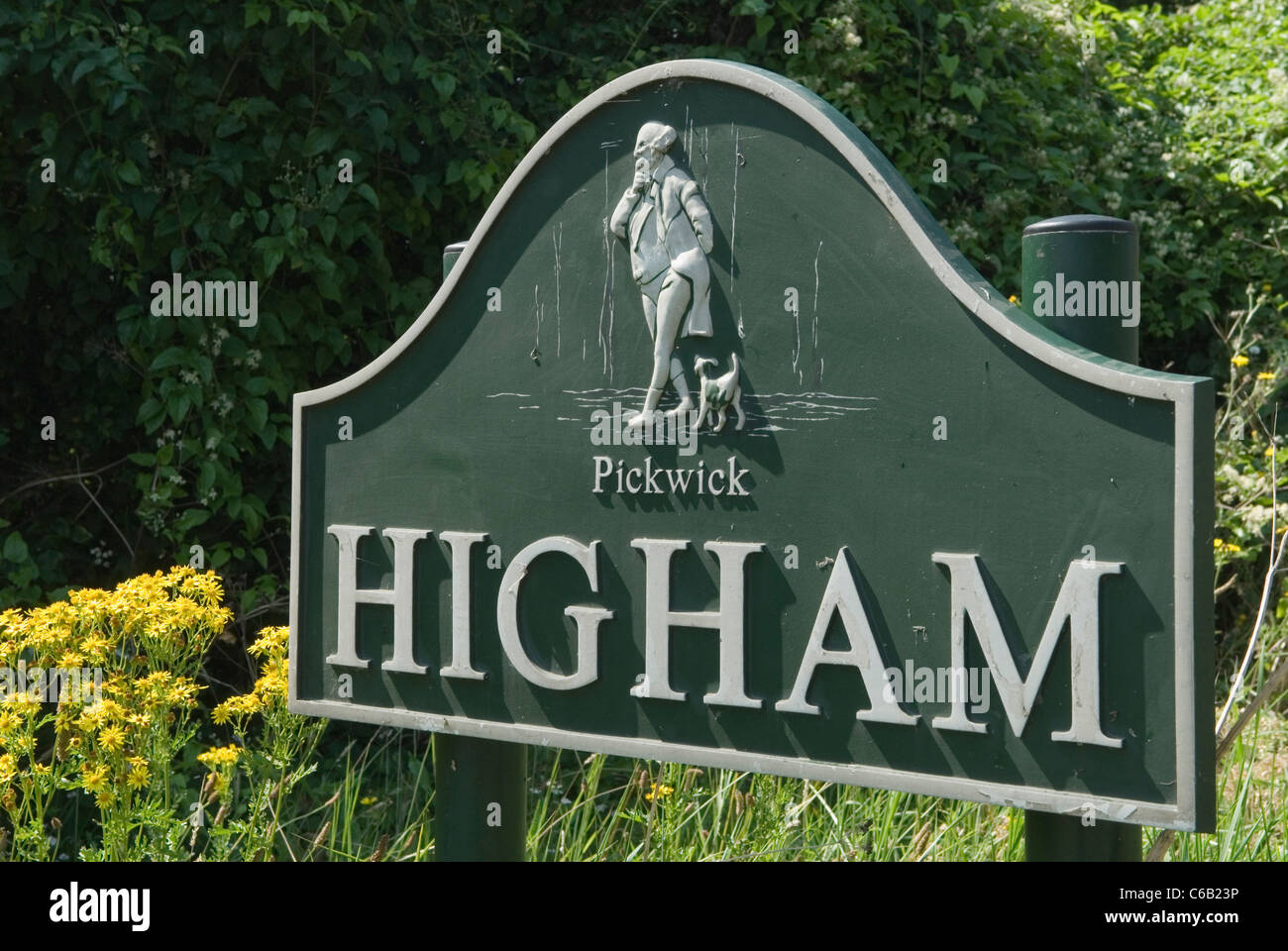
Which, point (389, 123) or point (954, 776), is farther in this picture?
point (389, 123)

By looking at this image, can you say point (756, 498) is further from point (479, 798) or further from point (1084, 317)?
point (479, 798)

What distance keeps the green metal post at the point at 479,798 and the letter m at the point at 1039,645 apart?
39.6 inches

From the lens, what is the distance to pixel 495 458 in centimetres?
238

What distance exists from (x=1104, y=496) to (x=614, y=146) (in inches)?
39.8

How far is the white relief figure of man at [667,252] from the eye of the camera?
6.88 ft

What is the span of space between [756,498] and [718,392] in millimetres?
178

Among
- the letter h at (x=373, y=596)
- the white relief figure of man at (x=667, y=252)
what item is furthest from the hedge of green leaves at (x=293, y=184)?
the white relief figure of man at (x=667, y=252)

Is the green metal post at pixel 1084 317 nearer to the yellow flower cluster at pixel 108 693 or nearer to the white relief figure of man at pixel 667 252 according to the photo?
the white relief figure of man at pixel 667 252

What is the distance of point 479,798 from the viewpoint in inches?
100

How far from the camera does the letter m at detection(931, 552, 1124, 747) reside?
5.61ft

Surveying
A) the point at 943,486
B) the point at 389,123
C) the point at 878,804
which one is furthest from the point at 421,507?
the point at 389,123

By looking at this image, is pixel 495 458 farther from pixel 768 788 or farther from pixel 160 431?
pixel 160 431

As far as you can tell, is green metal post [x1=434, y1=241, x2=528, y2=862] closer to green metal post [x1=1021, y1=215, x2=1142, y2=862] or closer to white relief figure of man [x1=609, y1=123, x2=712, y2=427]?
white relief figure of man [x1=609, y1=123, x2=712, y2=427]

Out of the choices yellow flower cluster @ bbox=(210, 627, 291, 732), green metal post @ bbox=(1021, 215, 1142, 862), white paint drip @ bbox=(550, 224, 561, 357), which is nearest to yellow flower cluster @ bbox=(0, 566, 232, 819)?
yellow flower cluster @ bbox=(210, 627, 291, 732)
